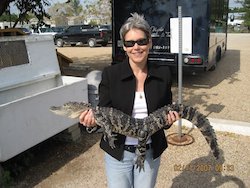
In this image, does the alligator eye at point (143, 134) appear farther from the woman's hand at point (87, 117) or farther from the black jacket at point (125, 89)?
the woman's hand at point (87, 117)

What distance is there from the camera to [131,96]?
2701 mm

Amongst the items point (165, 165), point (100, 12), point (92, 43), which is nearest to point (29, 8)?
point (165, 165)

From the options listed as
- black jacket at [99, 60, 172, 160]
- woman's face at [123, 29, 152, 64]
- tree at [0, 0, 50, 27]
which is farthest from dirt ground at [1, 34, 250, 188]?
tree at [0, 0, 50, 27]

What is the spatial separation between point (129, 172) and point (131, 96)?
660 mm

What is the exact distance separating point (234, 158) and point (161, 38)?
5490 mm

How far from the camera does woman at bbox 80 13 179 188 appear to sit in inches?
105

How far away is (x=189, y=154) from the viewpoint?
18.3ft

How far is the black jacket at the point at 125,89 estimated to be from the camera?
107 inches

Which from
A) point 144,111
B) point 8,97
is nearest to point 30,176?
point 8,97

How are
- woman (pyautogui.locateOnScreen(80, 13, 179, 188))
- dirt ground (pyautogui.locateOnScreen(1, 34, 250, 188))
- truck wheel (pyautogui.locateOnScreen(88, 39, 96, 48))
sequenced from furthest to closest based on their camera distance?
truck wheel (pyautogui.locateOnScreen(88, 39, 96, 48)) → dirt ground (pyautogui.locateOnScreen(1, 34, 250, 188)) → woman (pyautogui.locateOnScreen(80, 13, 179, 188))
